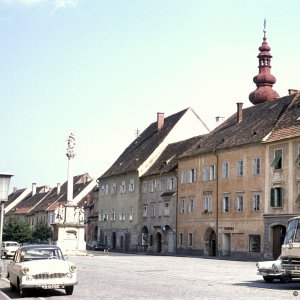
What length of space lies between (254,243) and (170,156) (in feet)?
71.0

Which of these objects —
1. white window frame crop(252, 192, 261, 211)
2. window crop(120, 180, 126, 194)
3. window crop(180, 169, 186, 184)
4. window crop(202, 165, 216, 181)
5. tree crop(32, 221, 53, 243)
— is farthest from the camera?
tree crop(32, 221, 53, 243)

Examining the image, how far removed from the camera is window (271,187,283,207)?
1876 inches

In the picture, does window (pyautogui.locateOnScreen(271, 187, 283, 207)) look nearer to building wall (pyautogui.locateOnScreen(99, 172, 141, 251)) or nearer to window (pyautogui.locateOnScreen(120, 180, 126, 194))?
building wall (pyautogui.locateOnScreen(99, 172, 141, 251))

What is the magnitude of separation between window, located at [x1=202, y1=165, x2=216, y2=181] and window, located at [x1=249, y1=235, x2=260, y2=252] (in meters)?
8.18

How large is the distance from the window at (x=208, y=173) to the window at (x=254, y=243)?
8.18 metres

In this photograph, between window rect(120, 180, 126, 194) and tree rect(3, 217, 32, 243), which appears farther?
window rect(120, 180, 126, 194)

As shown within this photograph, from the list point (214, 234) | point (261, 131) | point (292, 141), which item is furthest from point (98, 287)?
point (214, 234)

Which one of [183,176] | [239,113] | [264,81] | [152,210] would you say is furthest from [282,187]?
[264,81]

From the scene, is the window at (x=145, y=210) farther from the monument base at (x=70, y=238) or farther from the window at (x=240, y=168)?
the window at (x=240, y=168)

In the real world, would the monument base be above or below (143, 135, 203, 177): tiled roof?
below

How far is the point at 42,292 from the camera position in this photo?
65.8 feet

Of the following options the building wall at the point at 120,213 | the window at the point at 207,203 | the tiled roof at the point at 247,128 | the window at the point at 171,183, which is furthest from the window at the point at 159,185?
the window at the point at 207,203

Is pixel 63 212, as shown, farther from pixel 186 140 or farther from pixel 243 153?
pixel 186 140

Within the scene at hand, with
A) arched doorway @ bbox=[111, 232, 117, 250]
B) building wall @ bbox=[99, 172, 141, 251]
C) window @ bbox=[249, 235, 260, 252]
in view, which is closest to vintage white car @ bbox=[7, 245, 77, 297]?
window @ bbox=[249, 235, 260, 252]
